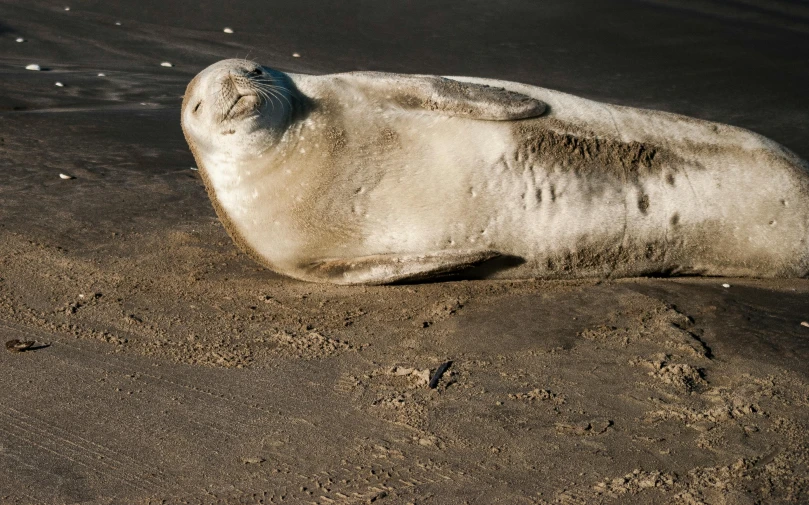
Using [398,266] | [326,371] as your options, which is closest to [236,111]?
[398,266]

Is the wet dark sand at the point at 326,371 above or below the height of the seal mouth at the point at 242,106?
below

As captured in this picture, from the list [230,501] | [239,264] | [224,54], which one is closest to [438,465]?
[230,501]

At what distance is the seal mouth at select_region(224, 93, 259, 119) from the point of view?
17.1ft

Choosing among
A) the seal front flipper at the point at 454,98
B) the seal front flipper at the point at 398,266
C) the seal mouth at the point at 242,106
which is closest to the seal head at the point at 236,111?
the seal mouth at the point at 242,106

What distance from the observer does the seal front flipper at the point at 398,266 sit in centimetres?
523

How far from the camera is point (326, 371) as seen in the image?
439 cm

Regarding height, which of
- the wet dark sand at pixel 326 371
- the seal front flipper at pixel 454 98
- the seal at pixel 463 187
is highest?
the seal front flipper at pixel 454 98

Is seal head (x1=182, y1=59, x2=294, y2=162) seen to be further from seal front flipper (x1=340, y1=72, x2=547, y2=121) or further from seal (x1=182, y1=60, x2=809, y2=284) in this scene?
seal front flipper (x1=340, y1=72, x2=547, y2=121)

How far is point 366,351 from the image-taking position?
181 inches

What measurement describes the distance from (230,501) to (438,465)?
0.73 m

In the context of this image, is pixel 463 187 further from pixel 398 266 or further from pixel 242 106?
pixel 242 106

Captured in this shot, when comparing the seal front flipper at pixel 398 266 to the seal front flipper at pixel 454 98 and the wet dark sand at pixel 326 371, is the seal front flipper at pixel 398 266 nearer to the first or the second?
the wet dark sand at pixel 326 371

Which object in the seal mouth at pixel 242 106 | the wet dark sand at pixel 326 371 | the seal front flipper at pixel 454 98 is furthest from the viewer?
the seal front flipper at pixel 454 98

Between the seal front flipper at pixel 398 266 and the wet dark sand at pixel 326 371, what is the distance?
0.08 metres
